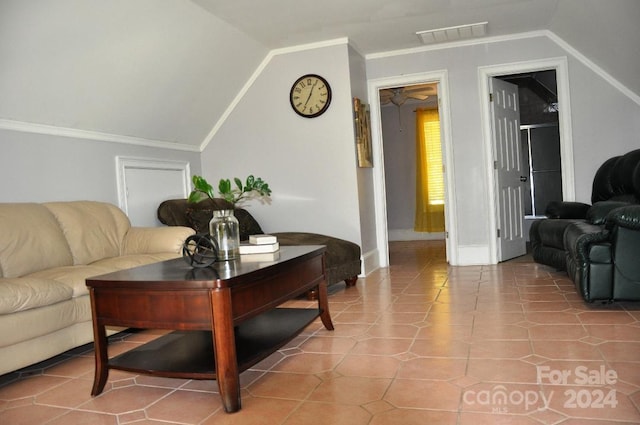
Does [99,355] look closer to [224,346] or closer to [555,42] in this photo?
[224,346]

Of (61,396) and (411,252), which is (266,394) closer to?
(61,396)

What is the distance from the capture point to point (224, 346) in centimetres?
191

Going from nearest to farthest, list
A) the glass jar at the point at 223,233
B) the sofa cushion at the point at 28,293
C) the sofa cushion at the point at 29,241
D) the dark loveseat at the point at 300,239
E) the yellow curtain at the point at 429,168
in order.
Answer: the sofa cushion at the point at 28,293, the glass jar at the point at 223,233, the sofa cushion at the point at 29,241, the dark loveseat at the point at 300,239, the yellow curtain at the point at 429,168

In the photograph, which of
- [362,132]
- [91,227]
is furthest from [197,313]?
[362,132]

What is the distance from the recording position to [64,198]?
3.70 metres

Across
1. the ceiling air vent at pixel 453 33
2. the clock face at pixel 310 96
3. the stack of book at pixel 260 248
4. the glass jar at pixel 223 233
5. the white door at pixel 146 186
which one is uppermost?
the ceiling air vent at pixel 453 33

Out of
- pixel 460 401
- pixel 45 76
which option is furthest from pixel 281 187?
pixel 460 401

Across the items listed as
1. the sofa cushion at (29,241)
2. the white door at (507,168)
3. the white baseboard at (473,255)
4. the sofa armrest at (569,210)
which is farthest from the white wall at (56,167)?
the sofa armrest at (569,210)

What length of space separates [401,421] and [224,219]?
1244 mm

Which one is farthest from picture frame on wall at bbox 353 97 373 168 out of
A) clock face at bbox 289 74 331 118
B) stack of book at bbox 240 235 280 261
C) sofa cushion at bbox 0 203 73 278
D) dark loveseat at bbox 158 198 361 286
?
sofa cushion at bbox 0 203 73 278

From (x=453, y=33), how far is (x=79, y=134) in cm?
345

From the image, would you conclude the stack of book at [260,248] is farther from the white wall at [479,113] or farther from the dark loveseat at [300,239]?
the white wall at [479,113]

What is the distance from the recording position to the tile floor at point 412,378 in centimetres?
183

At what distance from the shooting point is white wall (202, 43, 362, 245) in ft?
16.3
